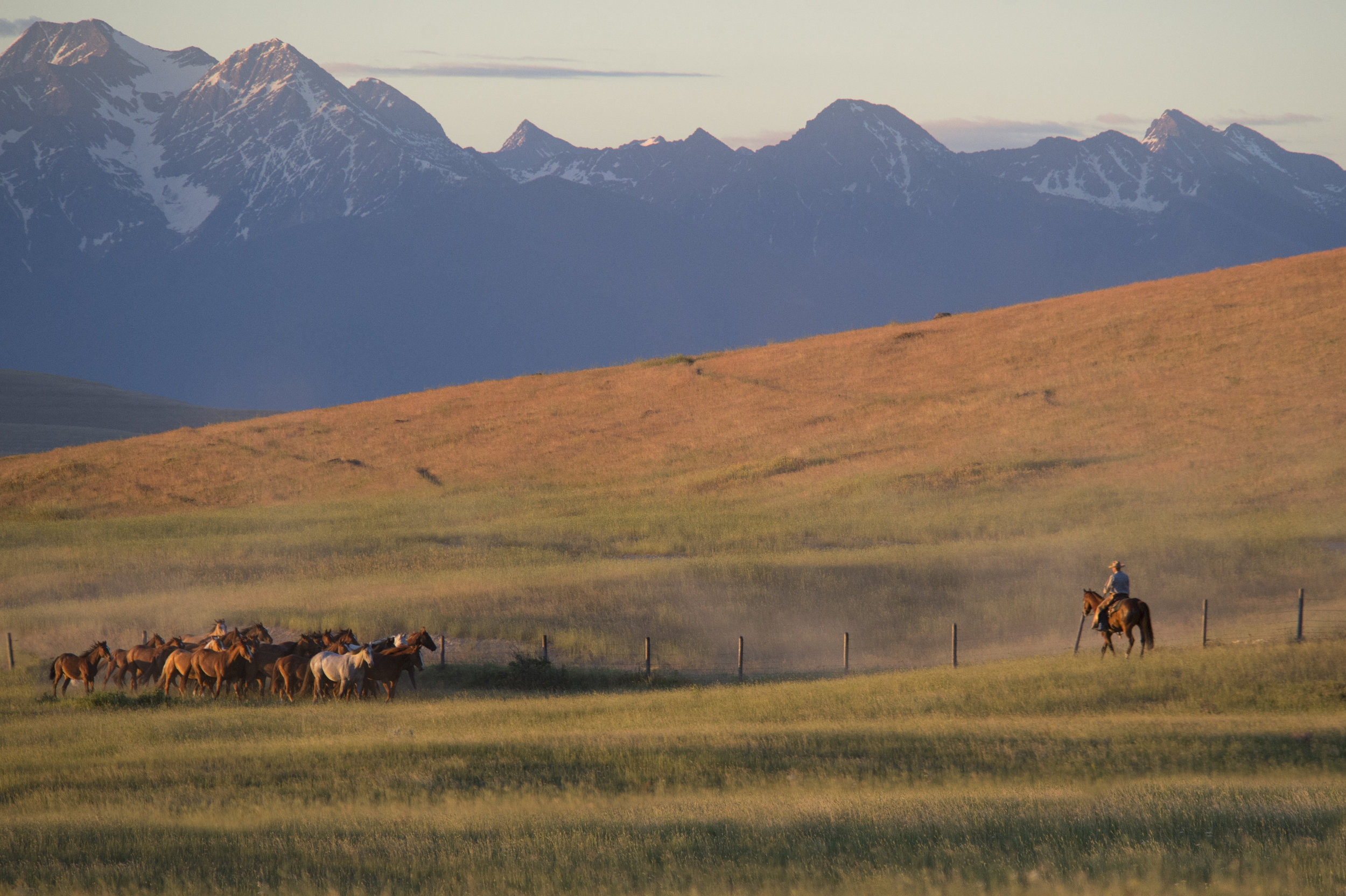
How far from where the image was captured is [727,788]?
13992 mm

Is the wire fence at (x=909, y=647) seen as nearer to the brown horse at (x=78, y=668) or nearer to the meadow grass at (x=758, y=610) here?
the meadow grass at (x=758, y=610)

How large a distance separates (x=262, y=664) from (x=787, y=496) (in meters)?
28.0

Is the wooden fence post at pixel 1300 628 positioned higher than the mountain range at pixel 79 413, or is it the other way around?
the mountain range at pixel 79 413

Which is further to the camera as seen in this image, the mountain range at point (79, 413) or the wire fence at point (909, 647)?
the mountain range at point (79, 413)

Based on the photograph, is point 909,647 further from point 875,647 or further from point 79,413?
point 79,413

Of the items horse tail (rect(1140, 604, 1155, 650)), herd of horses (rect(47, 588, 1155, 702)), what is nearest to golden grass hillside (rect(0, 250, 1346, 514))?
horse tail (rect(1140, 604, 1155, 650))

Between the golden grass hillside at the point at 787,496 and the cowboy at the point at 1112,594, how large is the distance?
345cm

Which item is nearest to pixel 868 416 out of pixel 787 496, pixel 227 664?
pixel 787 496

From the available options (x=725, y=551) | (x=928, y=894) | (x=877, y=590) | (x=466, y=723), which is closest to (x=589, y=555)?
(x=725, y=551)

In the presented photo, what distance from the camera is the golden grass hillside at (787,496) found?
1266 inches

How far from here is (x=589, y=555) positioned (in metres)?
40.0

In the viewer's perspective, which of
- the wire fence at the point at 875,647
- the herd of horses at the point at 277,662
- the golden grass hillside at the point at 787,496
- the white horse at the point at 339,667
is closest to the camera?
the white horse at the point at 339,667

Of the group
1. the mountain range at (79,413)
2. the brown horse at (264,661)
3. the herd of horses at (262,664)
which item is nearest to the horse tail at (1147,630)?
A: the herd of horses at (262,664)

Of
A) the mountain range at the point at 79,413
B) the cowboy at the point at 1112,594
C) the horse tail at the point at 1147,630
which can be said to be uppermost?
the mountain range at the point at 79,413
